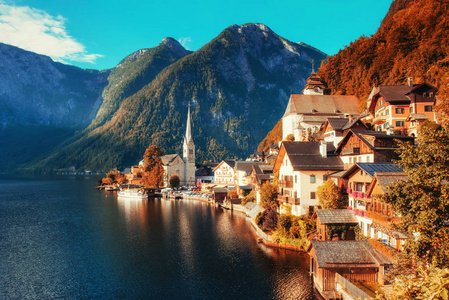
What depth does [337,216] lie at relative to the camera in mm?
35125

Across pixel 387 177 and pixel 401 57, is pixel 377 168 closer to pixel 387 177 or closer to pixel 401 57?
pixel 387 177

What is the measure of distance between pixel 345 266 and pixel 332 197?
12.7m

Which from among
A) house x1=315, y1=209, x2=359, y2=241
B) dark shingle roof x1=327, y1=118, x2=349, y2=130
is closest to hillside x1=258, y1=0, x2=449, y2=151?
dark shingle roof x1=327, y1=118, x2=349, y2=130

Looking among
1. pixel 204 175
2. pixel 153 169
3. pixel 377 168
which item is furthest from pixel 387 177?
pixel 204 175

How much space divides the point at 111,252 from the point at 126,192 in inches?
2810

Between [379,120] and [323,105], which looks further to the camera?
[323,105]

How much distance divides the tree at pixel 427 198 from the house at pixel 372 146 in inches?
744

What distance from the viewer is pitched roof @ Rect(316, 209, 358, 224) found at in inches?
1357

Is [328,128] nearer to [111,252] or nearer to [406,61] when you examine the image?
[406,61]

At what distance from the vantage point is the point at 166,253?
42.2 m

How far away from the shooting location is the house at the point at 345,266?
26359 mm

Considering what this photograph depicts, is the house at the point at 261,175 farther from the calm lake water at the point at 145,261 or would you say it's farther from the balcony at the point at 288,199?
the balcony at the point at 288,199

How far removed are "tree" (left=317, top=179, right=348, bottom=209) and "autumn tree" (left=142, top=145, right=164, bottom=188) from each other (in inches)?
3738

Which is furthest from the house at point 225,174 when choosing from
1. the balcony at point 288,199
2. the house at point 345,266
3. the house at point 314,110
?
the house at point 345,266
